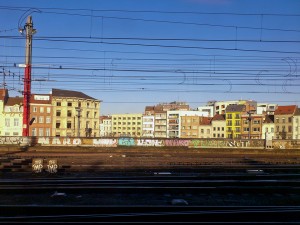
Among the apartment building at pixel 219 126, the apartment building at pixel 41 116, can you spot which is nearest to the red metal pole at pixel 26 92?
the apartment building at pixel 41 116

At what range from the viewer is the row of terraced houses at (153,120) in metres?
82.2

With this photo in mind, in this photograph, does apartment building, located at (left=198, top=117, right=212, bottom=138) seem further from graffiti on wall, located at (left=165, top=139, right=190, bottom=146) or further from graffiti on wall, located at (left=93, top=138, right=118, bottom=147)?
graffiti on wall, located at (left=93, top=138, right=118, bottom=147)

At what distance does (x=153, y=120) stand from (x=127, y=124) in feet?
54.2

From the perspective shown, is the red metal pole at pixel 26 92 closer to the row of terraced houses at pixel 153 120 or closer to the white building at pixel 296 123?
the row of terraced houses at pixel 153 120

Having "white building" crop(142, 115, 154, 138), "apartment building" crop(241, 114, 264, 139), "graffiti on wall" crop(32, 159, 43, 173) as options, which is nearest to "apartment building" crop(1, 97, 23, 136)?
"apartment building" crop(241, 114, 264, 139)

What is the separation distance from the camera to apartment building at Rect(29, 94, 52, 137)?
85.3 meters

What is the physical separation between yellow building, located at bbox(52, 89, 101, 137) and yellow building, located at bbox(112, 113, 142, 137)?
67.3 m

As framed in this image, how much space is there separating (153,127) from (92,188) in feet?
463

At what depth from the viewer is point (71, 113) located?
9056 cm

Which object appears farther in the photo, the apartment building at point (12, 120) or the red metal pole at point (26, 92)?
the apartment building at point (12, 120)

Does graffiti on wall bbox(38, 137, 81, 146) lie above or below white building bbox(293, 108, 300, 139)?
below

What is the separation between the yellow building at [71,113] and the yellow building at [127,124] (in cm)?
6731
